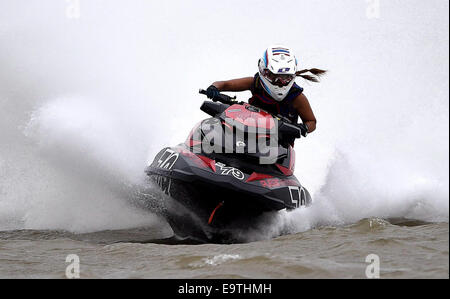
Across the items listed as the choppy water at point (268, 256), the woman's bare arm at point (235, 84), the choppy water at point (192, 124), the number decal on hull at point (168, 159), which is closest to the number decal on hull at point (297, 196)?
the choppy water at point (192, 124)

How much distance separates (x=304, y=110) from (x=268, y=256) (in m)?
2.92


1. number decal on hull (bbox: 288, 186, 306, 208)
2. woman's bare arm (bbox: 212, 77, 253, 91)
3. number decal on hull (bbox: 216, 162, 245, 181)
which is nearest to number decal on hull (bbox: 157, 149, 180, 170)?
number decal on hull (bbox: 216, 162, 245, 181)

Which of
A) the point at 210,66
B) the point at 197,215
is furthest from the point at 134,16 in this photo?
the point at 197,215

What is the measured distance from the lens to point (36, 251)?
6.50m

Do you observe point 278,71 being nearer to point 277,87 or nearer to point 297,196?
point 277,87

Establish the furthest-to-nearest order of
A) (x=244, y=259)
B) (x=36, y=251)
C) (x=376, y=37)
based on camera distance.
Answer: (x=376, y=37) < (x=36, y=251) < (x=244, y=259)

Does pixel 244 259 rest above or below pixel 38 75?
below

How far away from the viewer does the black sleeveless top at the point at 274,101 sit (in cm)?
752

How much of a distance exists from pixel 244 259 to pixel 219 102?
9.96 ft

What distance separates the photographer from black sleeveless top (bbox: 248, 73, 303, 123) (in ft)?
24.7

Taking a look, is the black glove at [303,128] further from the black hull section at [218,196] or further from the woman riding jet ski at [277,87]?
the black hull section at [218,196]
